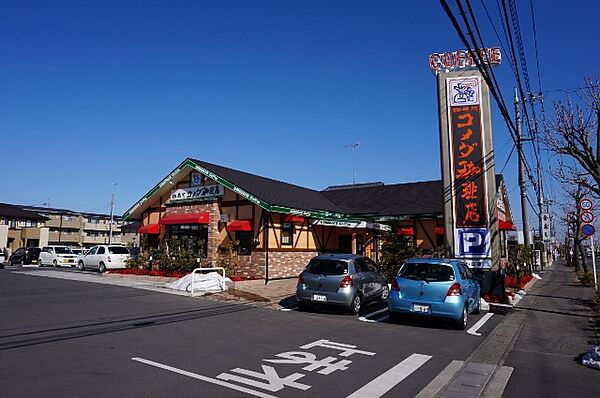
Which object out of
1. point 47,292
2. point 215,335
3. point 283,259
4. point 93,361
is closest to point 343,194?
point 283,259

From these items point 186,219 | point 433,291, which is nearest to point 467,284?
point 433,291

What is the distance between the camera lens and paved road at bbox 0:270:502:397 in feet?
18.3

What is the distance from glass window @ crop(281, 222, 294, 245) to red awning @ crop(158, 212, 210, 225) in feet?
12.3

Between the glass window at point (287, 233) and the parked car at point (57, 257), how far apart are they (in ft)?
66.5

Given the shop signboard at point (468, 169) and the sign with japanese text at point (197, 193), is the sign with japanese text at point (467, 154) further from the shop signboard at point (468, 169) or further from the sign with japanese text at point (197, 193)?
the sign with japanese text at point (197, 193)

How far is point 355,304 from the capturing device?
38.2 feet

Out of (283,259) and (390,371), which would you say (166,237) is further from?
(390,371)

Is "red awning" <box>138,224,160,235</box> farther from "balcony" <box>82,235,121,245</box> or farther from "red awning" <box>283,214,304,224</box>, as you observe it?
"balcony" <box>82,235,121,245</box>

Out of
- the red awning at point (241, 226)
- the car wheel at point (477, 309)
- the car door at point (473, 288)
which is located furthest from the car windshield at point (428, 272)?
the red awning at point (241, 226)

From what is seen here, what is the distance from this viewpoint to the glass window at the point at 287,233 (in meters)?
20.7

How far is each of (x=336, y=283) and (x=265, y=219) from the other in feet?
28.5

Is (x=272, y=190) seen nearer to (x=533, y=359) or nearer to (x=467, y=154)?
(x=467, y=154)

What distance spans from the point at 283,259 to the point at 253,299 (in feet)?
20.3

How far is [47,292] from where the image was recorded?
49.8 feet
